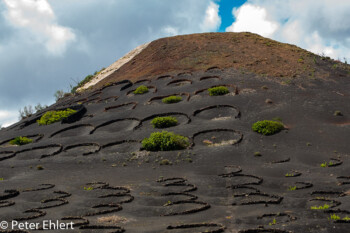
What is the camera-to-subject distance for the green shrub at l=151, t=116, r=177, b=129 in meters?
31.3

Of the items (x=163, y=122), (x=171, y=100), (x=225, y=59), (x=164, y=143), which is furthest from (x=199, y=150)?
(x=225, y=59)

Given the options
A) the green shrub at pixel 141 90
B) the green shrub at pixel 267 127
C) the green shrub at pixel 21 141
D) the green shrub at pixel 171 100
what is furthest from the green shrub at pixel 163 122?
the green shrub at pixel 21 141

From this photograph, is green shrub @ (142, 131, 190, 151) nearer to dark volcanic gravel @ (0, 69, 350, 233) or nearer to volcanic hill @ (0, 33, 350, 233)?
volcanic hill @ (0, 33, 350, 233)

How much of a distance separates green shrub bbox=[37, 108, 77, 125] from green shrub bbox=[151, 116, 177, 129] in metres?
14.3

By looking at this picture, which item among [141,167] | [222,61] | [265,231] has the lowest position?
[265,231]

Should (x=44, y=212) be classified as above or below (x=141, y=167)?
below

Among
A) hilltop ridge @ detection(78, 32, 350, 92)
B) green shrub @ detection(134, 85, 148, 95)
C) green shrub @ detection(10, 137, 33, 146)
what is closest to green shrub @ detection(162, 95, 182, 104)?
green shrub @ detection(134, 85, 148, 95)

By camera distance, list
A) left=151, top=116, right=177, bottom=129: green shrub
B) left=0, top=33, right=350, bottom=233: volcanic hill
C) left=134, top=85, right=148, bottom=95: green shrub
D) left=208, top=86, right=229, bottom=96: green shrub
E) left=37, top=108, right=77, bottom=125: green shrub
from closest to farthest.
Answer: left=0, top=33, right=350, bottom=233: volcanic hill
left=151, top=116, right=177, bottom=129: green shrub
left=208, top=86, right=229, bottom=96: green shrub
left=37, top=108, right=77, bottom=125: green shrub
left=134, top=85, right=148, bottom=95: green shrub

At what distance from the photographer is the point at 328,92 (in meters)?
37.4

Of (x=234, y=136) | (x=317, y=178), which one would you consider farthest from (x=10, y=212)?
(x=234, y=136)

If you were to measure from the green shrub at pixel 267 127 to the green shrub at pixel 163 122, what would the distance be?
7024 millimetres

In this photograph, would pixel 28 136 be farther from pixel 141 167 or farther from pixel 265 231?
pixel 265 231

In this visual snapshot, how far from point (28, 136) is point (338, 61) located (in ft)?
141

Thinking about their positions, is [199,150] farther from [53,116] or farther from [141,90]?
[53,116]
